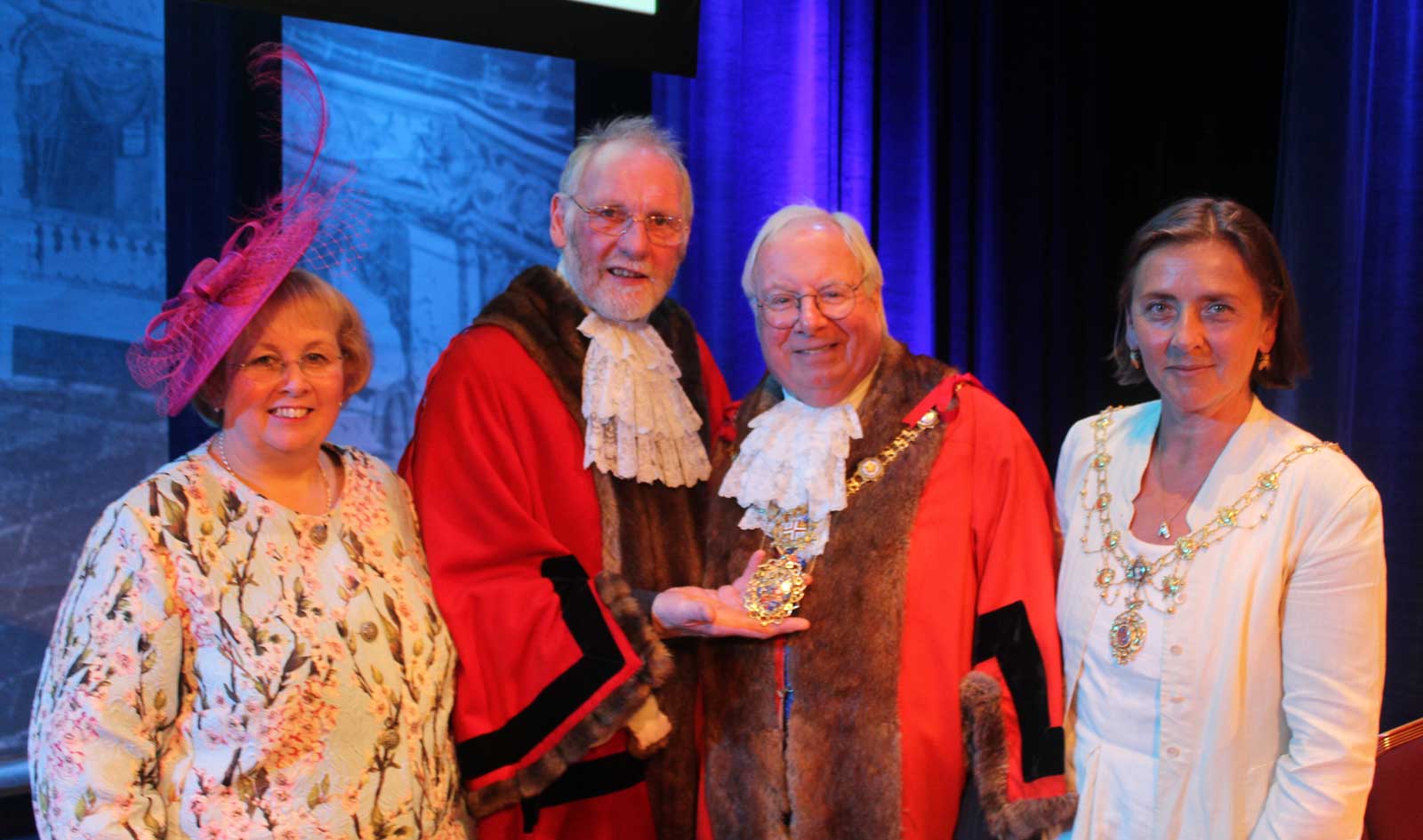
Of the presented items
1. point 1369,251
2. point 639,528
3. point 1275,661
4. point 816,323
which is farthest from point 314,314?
point 1369,251

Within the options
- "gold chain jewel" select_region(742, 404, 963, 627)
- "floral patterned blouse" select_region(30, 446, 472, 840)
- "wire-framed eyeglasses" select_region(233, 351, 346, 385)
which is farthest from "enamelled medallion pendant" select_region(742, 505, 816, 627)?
"wire-framed eyeglasses" select_region(233, 351, 346, 385)

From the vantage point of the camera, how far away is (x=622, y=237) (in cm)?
242

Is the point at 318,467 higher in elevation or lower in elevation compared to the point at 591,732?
higher

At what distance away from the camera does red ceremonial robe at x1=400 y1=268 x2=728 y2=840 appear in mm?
2146

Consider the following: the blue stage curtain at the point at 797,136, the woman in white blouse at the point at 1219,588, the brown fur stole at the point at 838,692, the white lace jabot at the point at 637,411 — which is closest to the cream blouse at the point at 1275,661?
the woman in white blouse at the point at 1219,588

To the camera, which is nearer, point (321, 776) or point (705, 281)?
point (321, 776)

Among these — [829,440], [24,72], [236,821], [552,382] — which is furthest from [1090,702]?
[24,72]

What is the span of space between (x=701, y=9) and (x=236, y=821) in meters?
2.71

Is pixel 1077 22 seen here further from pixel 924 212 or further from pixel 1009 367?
pixel 1009 367

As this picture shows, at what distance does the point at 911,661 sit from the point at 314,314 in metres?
1.19

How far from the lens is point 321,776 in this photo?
182 cm

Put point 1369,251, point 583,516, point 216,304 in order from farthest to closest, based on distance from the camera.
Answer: point 1369,251
point 583,516
point 216,304

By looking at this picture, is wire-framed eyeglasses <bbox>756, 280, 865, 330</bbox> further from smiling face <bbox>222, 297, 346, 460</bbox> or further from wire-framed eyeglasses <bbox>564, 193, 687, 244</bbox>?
smiling face <bbox>222, 297, 346, 460</bbox>

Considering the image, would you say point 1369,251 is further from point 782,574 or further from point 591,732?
point 591,732
